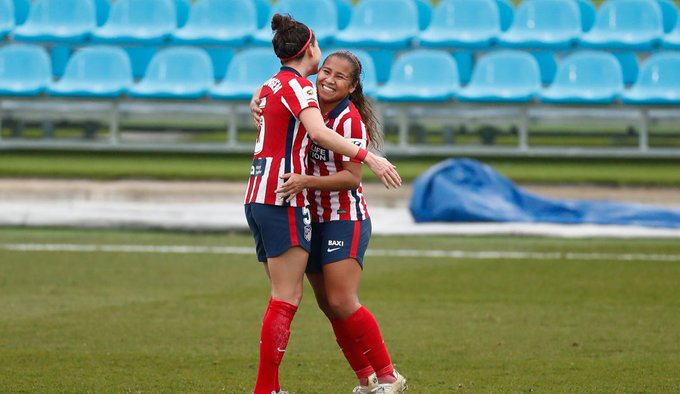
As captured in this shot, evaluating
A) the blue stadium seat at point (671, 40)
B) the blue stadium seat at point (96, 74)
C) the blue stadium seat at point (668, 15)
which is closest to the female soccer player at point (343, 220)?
the blue stadium seat at point (96, 74)

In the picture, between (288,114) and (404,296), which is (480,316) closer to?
(404,296)

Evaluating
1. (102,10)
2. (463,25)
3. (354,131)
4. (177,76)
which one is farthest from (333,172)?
(102,10)

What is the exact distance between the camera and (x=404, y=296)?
8836 mm

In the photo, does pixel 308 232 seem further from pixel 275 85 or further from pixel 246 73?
pixel 246 73

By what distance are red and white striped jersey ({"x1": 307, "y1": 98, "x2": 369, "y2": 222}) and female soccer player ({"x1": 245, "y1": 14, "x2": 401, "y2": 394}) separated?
0.13 metres

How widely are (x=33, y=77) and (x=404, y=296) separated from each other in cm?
1028

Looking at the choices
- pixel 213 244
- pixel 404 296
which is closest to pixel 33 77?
pixel 213 244

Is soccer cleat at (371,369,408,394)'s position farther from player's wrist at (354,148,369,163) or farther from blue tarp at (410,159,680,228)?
blue tarp at (410,159,680,228)

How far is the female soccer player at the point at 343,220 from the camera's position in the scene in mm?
5152

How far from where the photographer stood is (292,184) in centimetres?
493

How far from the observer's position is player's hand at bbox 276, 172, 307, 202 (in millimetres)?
4926

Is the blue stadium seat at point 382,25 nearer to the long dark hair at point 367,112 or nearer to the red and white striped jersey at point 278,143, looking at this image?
the long dark hair at point 367,112

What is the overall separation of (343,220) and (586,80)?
12.2 meters

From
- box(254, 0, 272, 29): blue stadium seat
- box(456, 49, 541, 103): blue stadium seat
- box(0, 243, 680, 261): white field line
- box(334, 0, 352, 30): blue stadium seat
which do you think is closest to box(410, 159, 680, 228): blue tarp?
box(0, 243, 680, 261): white field line
